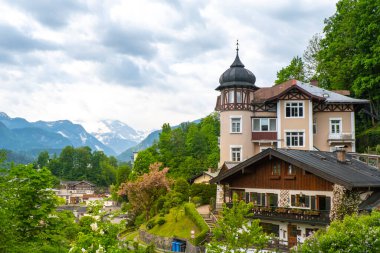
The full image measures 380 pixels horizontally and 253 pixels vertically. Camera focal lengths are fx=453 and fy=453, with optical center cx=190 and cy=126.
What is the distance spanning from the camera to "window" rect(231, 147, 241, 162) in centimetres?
4769

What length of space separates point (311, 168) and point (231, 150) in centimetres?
2078

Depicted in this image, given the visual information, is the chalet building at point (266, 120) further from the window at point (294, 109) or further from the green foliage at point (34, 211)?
the green foliage at point (34, 211)

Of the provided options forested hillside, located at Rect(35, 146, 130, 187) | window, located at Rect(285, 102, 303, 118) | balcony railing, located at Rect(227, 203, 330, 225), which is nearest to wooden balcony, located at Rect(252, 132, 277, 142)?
window, located at Rect(285, 102, 303, 118)

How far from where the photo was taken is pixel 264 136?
1873 inches

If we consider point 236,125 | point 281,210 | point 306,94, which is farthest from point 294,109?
point 281,210

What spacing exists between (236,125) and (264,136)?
315cm

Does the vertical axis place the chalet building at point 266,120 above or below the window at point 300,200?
above

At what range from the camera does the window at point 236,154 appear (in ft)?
156

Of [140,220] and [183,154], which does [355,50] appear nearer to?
[183,154]

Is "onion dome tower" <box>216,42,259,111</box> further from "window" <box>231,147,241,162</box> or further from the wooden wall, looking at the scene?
the wooden wall

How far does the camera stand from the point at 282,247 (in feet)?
85.9

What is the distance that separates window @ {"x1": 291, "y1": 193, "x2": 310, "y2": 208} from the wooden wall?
1.68ft

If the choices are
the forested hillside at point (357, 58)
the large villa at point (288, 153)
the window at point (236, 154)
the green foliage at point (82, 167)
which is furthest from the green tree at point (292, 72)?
the green foliage at point (82, 167)

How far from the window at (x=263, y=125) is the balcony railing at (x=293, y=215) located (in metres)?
18.3
